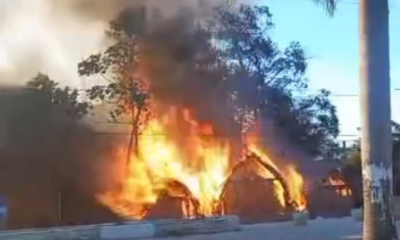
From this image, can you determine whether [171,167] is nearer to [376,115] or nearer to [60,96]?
[60,96]

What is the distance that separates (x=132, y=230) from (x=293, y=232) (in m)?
3.87

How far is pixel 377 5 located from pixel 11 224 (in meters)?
17.2

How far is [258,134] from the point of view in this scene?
3128 centimetres

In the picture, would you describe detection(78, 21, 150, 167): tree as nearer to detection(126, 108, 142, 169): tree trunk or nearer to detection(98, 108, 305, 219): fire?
detection(126, 108, 142, 169): tree trunk

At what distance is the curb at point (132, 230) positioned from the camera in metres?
17.6

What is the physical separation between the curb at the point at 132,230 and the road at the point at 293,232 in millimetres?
525

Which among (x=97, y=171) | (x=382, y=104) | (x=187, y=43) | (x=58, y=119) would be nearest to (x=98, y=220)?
(x=97, y=171)

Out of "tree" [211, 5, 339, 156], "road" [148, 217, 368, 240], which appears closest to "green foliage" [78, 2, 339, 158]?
"tree" [211, 5, 339, 156]

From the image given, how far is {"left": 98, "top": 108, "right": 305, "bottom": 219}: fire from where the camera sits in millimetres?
28391

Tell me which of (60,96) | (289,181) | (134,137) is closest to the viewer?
(60,96)

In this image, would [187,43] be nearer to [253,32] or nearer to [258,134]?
[253,32]

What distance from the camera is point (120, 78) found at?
28000 mm

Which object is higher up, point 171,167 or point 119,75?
point 119,75

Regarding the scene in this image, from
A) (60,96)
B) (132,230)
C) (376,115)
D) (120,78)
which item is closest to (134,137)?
(120,78)
